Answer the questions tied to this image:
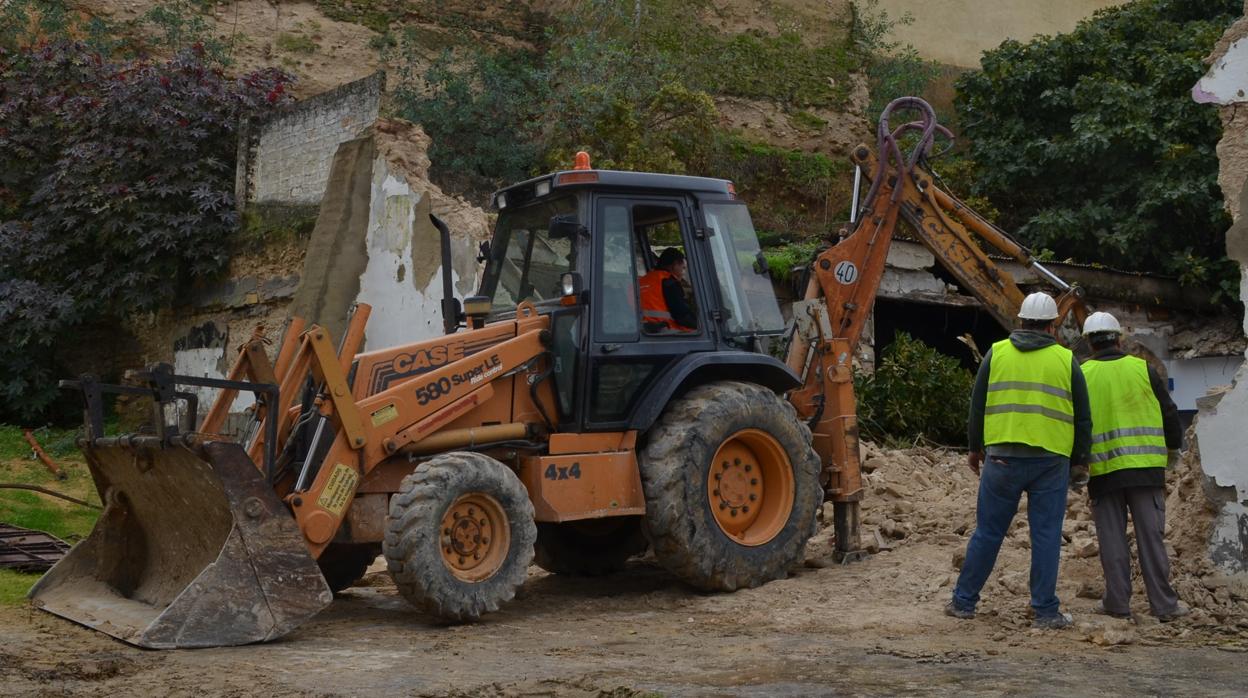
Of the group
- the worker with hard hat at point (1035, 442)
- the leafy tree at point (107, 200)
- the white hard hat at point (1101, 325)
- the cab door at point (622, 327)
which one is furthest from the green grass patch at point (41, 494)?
the white hard hat at point (1101, 325)

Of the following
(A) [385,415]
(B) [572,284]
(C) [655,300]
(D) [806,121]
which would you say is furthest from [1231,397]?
(D) [806,121]

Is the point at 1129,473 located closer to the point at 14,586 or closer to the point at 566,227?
the point at 566,227

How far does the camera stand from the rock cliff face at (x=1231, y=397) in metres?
6.70

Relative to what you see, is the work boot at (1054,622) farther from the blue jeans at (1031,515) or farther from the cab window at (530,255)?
the cab window at (530,255)

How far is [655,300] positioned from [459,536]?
200cm

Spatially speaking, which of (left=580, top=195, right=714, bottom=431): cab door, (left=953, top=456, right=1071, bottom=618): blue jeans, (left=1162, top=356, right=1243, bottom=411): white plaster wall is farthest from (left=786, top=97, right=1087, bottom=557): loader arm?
(left=1162, top=356, right=1243, bottom=411): white plaster wall

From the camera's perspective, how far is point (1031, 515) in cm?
654

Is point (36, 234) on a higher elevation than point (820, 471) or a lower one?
higher

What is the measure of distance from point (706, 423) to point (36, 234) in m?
9.72

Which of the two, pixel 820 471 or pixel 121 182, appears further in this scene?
pixel 121 182

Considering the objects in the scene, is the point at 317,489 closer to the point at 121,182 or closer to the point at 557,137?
the point at 121,182

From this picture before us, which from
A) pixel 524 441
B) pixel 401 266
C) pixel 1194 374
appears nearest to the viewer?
pixel 524 441

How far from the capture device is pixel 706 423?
746 cm

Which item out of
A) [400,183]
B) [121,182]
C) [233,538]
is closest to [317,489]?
[233,538]
